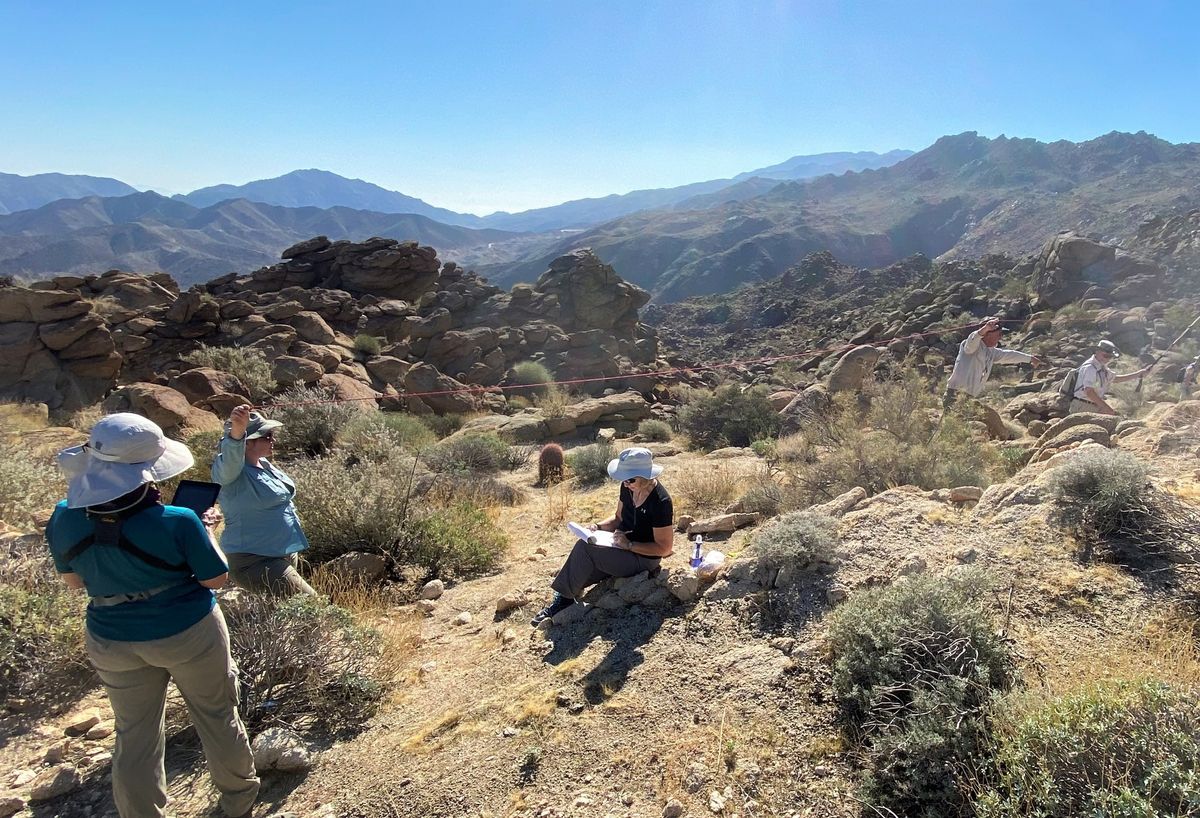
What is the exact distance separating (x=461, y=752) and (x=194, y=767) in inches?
51.7

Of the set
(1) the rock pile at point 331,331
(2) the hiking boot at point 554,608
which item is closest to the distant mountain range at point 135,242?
(1) the rock pile at point 331,331

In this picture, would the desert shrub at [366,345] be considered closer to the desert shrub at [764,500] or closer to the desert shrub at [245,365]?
the desert shrub at [245,365]

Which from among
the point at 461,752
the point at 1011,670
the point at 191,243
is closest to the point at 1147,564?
the point at 1011,670

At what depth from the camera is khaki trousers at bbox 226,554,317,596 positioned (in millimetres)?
3941

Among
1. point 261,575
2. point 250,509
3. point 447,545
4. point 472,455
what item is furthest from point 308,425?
point 261,575

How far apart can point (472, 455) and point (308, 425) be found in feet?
8.39

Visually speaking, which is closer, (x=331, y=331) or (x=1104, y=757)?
(x=1104, y=757)

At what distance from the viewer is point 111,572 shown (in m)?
2.39

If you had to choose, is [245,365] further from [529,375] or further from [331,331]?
[529,375]

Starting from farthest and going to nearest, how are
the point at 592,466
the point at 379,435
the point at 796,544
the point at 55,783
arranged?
the point at 592,466
the point at 379,435
the point at 796,544
the point at 55,783

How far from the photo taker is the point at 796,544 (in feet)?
12.1

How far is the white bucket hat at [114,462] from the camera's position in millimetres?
2334

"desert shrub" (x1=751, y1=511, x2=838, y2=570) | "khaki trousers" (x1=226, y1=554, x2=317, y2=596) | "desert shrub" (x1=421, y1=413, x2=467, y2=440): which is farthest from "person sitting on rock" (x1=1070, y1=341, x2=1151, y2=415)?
"desert shrub" (x1=421, y1=413, x2=467, y2=440)

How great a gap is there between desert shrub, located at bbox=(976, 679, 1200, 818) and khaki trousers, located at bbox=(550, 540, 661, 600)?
243cm
